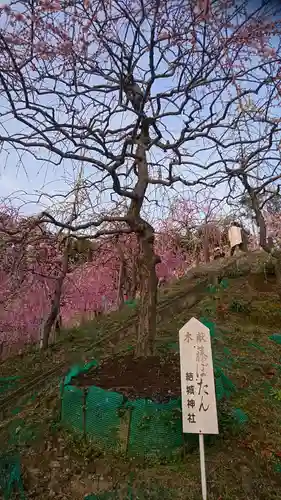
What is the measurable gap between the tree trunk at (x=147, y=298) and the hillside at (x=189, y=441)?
1.89 ft

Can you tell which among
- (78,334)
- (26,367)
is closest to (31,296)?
(78,334)

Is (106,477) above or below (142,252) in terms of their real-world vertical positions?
below

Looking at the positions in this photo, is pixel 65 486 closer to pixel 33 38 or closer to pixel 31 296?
pixel 33 38

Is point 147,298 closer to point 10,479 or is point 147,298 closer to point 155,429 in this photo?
point 155,429

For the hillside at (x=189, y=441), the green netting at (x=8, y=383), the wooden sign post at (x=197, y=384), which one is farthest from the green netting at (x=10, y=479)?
the green netting at (x=8, y=383)

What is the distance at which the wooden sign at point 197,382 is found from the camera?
2.95 metres

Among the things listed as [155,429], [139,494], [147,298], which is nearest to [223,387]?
[155,429]

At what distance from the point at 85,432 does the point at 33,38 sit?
3938 millimetres

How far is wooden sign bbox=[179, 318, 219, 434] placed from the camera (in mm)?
2953

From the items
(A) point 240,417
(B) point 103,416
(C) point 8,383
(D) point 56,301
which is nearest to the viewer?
(B) point 103,416

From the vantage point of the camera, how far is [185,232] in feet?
44.0

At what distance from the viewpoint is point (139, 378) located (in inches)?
167

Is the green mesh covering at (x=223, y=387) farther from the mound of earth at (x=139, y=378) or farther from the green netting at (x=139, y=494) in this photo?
the green netting at (x=139, y=494)

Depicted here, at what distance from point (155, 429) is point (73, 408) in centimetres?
97
